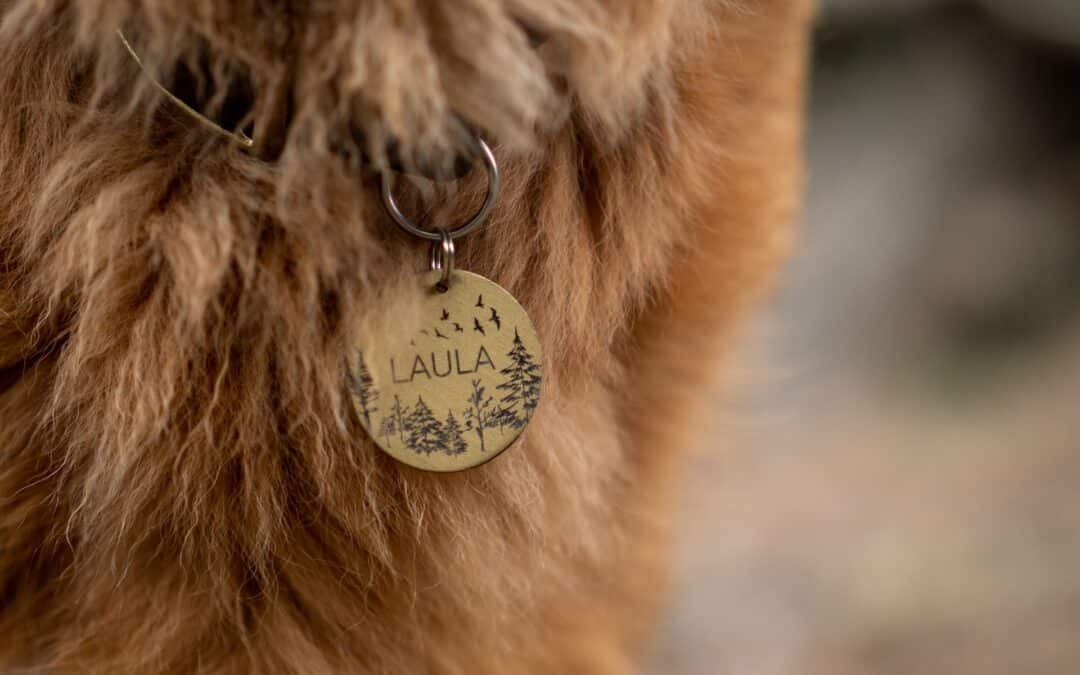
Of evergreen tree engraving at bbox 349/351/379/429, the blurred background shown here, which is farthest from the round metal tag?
the blurred background

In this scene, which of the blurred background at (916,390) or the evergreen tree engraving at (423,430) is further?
the blurred background at (916,390)

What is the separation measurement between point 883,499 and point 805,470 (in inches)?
4.6

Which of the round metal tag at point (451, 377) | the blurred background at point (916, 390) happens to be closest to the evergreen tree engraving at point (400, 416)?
the round metal tag at point (451, 377)

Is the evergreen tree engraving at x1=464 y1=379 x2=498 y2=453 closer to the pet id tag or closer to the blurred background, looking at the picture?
the pet id tag

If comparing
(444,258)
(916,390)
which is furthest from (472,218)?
(916,390)

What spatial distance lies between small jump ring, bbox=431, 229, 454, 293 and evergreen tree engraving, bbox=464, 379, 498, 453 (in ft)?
0.16


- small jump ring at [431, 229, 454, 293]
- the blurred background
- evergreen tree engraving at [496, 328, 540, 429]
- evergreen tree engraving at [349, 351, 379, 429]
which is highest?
small jump ring at [431, 229, 454, 293]

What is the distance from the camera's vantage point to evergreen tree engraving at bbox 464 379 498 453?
0.51m

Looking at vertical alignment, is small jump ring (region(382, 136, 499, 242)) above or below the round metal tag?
above

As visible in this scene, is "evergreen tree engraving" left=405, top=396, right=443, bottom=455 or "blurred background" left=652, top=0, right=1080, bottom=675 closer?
"evergreen tree engraving" left=405, top=396, right=443, bottom=455

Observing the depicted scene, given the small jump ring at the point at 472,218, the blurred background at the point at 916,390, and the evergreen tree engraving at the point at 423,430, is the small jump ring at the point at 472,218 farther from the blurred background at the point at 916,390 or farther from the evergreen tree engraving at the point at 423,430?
the blurred background at the point at 916,390

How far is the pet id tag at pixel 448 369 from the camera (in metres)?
0.50

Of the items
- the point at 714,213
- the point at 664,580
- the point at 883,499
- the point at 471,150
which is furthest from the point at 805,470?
the point at 471,150

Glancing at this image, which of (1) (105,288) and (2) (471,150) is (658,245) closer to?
(2) (471,150)
